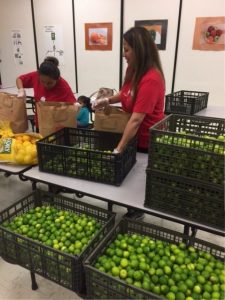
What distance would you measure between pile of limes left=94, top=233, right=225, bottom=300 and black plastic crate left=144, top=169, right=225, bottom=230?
25 centimetres

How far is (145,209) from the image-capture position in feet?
4.31

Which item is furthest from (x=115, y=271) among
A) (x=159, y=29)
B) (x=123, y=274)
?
(x=159, y=29)

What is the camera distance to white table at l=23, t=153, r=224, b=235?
134 cm

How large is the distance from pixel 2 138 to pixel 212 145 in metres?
1.48

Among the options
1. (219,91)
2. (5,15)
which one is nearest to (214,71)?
(219,91)

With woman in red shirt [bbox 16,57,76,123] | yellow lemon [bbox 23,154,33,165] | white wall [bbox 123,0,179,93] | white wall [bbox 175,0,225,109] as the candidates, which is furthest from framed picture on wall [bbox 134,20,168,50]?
yellow lemon [bbox 23,154,33,165]

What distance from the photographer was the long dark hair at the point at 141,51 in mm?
1606

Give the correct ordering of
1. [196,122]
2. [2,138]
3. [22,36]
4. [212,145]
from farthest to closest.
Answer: [22,36] < [2,138] < [196,122] < [212,145]

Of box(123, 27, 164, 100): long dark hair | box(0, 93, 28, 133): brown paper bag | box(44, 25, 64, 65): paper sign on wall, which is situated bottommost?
box(0, 93, 28, 133): brown paper bag

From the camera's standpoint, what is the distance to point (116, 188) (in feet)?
4.90

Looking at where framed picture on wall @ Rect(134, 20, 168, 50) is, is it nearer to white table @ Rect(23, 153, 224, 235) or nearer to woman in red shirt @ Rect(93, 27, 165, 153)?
woman in red shirt @ Rect(93, 27, 165, 153)

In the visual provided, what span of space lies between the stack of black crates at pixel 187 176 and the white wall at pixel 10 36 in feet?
17.7

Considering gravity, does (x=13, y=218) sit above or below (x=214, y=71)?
below

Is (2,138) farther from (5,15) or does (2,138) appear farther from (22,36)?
(5,15)
